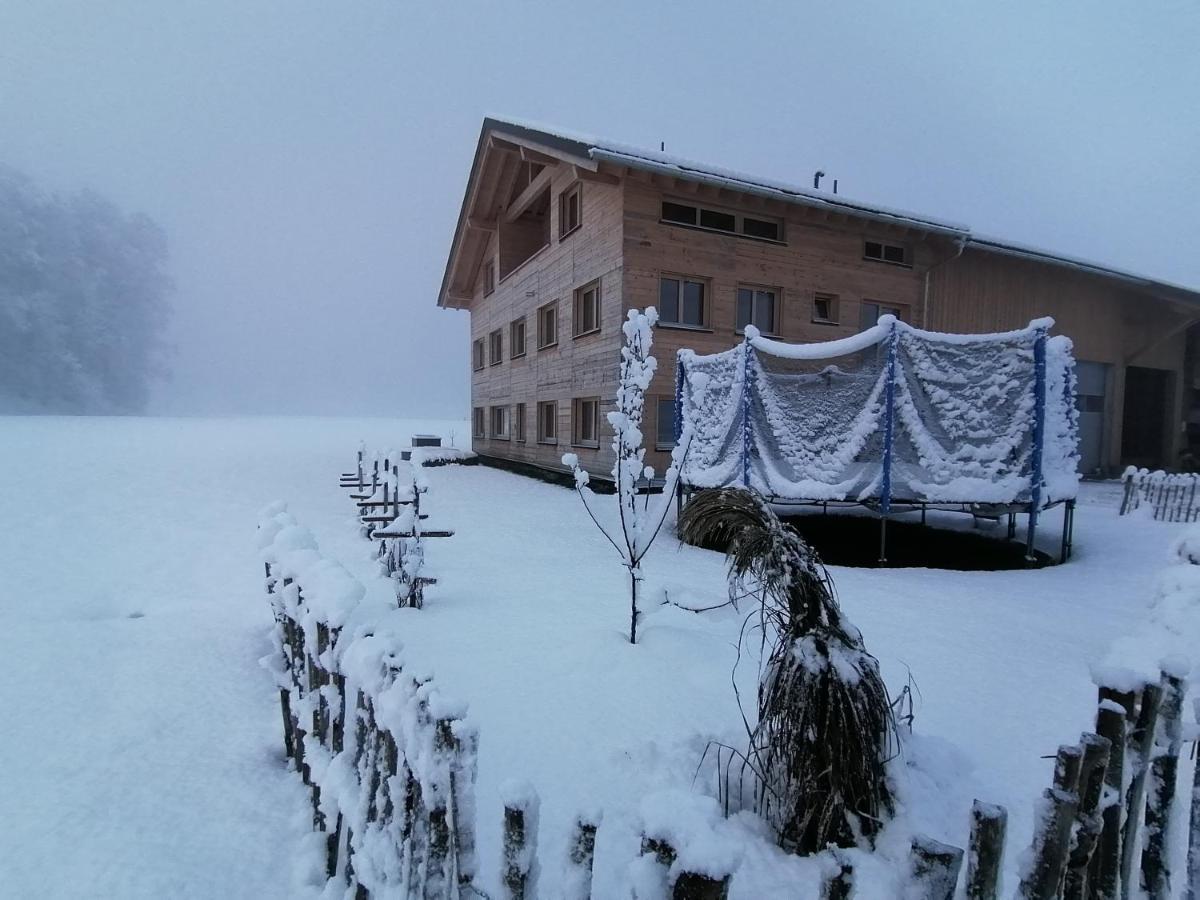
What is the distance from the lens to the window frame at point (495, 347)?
69.1 feet

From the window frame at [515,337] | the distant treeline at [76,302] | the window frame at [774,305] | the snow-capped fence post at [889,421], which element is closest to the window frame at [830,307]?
the window frame at [774,305]

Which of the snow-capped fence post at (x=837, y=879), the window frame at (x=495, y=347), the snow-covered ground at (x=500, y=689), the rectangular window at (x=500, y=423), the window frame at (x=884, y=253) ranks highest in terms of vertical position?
the window frame at (x=884, y=253)

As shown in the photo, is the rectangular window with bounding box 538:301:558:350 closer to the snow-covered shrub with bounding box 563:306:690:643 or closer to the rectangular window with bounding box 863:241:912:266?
the rectangular window with bounding box 863:241:912:266

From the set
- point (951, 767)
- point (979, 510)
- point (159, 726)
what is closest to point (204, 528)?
point (159, 726)

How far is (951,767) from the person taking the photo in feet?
8.58

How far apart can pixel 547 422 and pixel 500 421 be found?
5021 mm

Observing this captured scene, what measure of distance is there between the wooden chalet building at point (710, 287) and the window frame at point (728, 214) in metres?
0.04

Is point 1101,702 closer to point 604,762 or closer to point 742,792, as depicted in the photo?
point 742,792

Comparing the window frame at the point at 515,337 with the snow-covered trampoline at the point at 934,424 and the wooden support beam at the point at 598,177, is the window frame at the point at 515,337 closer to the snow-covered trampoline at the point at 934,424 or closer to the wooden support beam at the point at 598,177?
the wooden support beam at the point at 598,177

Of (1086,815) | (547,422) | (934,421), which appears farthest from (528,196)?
(1086,815)

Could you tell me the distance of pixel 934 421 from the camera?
691 centimetres

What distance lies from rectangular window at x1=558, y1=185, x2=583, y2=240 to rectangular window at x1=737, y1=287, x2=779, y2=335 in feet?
16.0

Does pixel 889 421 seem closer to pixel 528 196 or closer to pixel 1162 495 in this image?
pixel 1162 495

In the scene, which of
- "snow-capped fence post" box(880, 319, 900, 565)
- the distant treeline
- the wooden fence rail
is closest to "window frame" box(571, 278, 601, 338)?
"snow-capped fence post" box(880, 319, 900, 565)
